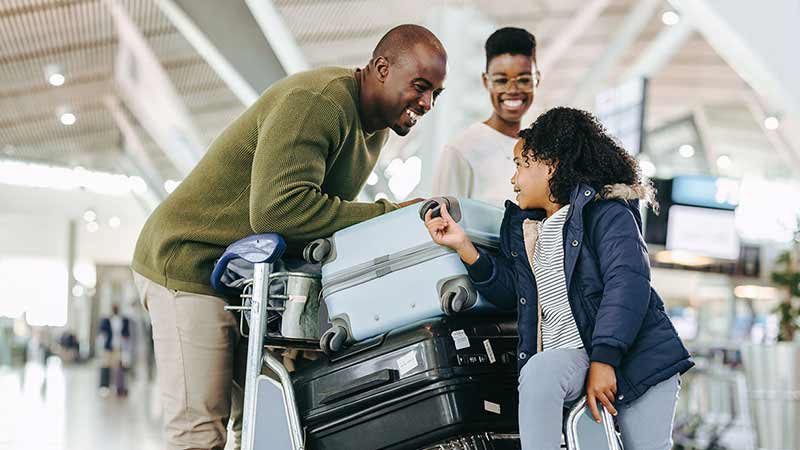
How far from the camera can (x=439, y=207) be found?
8.77 feet

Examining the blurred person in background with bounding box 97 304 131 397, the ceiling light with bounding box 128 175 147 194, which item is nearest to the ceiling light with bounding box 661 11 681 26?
the blurred person in background with bounding box 97 304 131 397

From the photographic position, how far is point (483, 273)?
8.71 ft

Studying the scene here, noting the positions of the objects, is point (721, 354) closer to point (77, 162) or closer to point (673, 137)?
point (673, 137)

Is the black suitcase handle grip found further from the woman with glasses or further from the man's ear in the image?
the woman with glasses

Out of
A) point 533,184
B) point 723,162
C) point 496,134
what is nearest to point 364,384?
point 533,184

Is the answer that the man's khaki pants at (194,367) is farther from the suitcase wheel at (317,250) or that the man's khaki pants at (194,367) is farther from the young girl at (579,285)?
the young girl at (579,285)

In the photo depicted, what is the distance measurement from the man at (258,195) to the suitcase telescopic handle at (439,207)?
0.25 metres

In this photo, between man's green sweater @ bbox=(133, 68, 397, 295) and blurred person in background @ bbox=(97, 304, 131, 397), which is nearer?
man's green sweater @ bbox=(133, 68, 397, 295)

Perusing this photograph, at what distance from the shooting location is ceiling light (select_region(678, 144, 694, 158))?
3819 centimetres

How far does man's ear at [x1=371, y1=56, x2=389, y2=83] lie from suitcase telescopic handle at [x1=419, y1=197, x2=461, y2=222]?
471 millimetres

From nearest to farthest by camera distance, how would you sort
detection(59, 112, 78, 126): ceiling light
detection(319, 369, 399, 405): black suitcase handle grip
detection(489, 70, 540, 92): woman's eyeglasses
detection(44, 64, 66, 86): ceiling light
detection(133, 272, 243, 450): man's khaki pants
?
1. detection(319, 369, 399, 405): black suitcase handle grip
2. detection(133, 272, 243, 450): man's khaki pants
3. detection(489, 70, 540, 92): woman's eyeglasses
4. detection(44, 64, 66, 86): ceiling light
5. detection(59, 112, 78, 126): ceiling light

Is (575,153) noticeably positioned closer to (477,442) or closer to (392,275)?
(392,275)

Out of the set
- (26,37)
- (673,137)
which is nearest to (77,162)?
(26,37)

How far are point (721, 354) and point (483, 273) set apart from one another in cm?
1431
